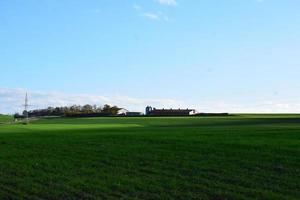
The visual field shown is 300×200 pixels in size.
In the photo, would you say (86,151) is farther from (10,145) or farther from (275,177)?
(275,177)

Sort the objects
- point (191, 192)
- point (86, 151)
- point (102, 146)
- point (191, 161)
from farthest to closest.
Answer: point (102, 146), point (86, 151), point (191, 161), point (191, 192)

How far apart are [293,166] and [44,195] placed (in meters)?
8.45

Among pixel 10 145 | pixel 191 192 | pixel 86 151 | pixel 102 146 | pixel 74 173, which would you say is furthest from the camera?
pixel 10 145

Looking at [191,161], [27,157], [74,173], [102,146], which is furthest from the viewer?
[102,146]

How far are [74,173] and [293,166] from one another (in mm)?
7227

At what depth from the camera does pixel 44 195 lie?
54.4 feet

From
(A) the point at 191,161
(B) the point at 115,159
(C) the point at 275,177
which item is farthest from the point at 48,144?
(C) the point at 275,177

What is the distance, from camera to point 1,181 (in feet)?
62.4

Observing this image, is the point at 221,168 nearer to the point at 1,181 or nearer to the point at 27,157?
the point at 1,181

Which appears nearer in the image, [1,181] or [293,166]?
[1,181]

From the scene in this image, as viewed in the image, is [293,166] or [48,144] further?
[48,144]

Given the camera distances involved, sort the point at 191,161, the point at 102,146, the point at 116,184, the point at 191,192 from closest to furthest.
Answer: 1. the point at 191,192
2. the point at 116,184
3. the point at 191,161
4. the point at 102,146

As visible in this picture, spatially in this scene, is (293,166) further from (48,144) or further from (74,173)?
(48,144)

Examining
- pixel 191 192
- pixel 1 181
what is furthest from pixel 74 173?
pixel 191 192
